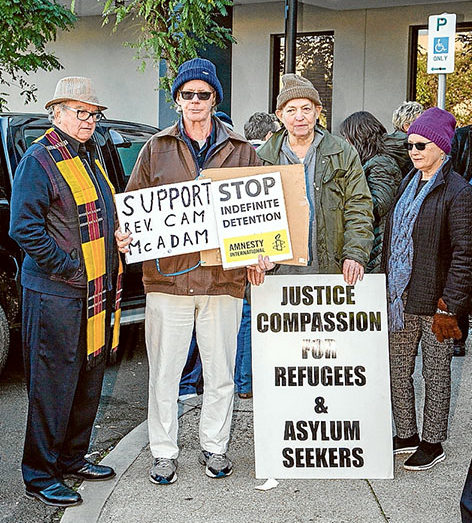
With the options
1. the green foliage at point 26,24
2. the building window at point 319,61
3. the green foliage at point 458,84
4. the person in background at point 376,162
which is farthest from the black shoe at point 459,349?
the building window at point 319,61

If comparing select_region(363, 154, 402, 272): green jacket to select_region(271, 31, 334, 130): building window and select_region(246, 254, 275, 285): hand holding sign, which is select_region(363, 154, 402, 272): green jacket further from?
select_region(271, 31, 334, 130): building window

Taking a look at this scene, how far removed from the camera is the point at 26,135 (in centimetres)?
673

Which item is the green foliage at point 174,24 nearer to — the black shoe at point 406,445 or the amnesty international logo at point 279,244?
the amnesty international logo at point 279,244

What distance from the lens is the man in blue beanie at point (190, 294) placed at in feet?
14.6

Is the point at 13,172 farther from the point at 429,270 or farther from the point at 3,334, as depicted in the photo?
the point at 429,270

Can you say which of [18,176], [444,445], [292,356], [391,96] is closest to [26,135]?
[18,176]

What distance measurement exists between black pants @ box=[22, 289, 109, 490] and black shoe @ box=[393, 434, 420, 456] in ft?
6.22

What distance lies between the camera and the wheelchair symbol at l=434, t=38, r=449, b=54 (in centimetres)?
815

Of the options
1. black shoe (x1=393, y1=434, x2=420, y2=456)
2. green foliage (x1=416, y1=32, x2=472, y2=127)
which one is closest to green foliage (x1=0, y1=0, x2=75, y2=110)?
green foliage (x1=416, y1=32, x2=472, y2=127)

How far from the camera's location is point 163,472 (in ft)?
15.2

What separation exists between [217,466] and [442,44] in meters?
5.17

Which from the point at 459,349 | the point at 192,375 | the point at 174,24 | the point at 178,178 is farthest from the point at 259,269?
the point at 174,24

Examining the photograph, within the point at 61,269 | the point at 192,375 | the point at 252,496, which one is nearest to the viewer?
the point at 61,269

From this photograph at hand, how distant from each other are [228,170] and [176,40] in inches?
216
